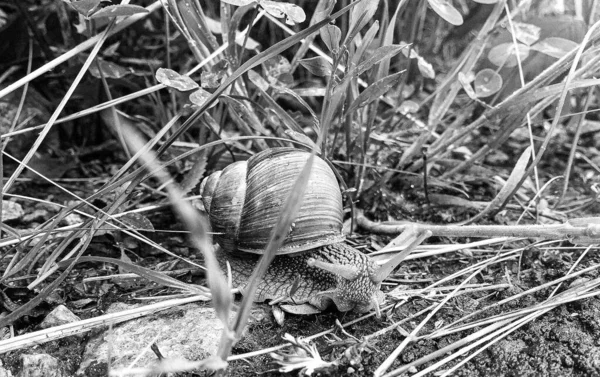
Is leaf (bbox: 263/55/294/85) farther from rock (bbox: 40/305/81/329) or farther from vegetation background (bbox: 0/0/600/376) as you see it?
rock (bbox: 40/305/81/329)

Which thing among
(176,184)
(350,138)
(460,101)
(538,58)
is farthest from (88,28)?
(538,58)

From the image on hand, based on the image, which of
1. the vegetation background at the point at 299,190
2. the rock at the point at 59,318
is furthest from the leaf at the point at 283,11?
the rock at the point at 59,318

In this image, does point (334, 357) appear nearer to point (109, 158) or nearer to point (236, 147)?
point (236, 147)

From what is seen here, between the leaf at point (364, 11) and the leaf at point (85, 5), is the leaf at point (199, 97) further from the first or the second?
the leaf at point (364, 11)

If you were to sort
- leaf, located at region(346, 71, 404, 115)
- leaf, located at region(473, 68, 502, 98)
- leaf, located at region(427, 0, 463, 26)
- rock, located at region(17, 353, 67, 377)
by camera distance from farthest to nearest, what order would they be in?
leaf, located at region(473, 68, 502, 98) < leaf, located at region(427, 0, 463, 26) < leaf, located at region(346, 71, 404, 115) < rock, located at region(17, 353, 67, 377)

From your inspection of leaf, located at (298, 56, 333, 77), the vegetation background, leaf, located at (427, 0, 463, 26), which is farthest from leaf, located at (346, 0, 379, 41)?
leaf, located at (427, 0, 463, 26)
